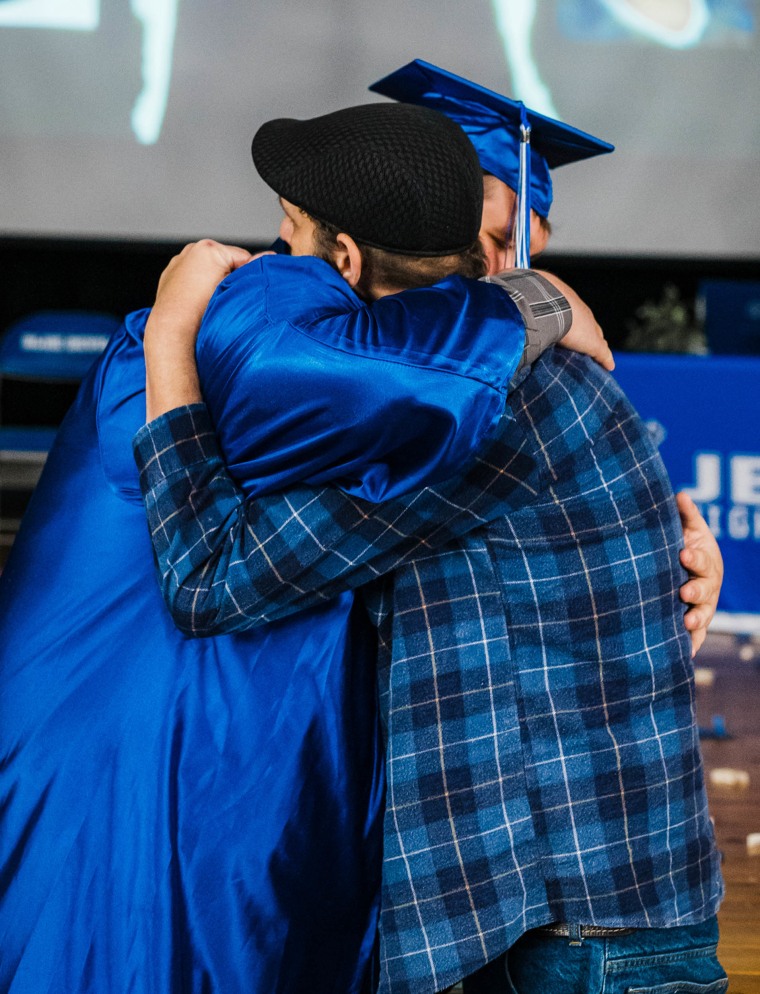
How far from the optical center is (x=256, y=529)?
0.87 metres

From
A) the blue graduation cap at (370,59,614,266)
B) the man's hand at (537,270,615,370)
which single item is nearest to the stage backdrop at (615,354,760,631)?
the blue graduation cap at (370,59,614,266)

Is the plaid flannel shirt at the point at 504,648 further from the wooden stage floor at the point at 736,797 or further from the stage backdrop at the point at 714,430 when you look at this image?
the stage backdrop at the point at 714,430

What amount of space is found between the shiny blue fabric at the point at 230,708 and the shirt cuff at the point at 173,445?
0.02 metres

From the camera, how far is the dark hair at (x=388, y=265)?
94 centimetres

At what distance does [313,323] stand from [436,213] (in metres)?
0.14

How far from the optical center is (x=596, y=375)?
1008 millimetres

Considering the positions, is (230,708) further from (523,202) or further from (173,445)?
(523,202)

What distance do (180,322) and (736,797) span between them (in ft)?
7.45

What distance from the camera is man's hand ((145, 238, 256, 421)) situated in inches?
35.4

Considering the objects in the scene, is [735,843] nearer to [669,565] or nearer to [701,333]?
[669,565]

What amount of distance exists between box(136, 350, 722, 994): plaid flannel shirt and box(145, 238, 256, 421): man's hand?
0.02 m

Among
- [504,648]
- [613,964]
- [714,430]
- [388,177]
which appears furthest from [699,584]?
[714,430]

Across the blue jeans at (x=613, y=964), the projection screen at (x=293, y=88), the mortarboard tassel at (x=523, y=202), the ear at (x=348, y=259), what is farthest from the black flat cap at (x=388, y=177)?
the projection screen at (x=293, y=88)

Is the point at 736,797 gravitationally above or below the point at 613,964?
below
